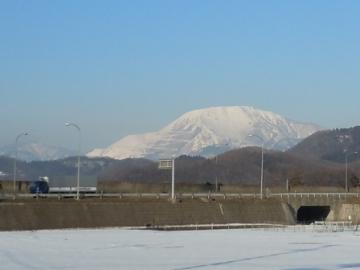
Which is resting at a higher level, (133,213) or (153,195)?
(153,195)

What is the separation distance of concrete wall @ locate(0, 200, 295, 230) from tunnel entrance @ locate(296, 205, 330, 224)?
42.6ft

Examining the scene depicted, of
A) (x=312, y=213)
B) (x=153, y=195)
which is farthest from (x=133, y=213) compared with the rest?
(x=312, y=213)

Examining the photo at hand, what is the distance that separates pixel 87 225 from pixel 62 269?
38.5 m

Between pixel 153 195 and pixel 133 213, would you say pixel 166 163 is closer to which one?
pixel 153 195

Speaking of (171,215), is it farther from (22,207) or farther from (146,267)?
(146,267)

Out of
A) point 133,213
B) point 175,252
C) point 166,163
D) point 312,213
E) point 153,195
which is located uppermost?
point 166,163

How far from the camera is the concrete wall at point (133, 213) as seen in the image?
67.0 m

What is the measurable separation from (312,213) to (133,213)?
37.9m

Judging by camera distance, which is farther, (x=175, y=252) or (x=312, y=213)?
(x=312, y=213)

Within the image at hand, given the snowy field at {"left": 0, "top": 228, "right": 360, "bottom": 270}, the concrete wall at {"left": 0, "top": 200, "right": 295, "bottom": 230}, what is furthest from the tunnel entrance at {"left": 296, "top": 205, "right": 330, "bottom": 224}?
the snowy field at {"left": 0, "top": 228, "right": 360, "bottom": 270}

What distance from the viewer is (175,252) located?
1614 inches

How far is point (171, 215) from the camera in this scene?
7662 cm

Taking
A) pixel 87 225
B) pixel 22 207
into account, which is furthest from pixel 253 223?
pixel 22 207

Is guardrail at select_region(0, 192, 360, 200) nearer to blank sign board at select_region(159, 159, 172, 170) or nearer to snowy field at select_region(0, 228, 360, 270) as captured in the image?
blank sign board at select_region(159, 159, 172, 170)
